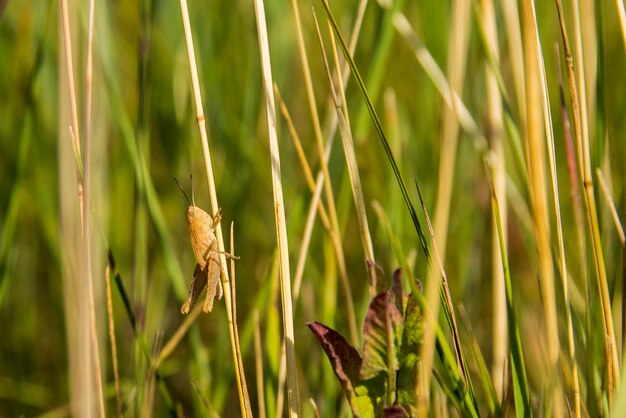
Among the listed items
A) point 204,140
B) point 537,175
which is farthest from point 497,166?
point 204,140

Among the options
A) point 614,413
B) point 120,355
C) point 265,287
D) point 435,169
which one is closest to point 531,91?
point 614,413

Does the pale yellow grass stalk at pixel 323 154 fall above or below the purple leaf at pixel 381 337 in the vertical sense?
above

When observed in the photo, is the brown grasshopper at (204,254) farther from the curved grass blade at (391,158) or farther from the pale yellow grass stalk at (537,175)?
the pale yellow grass stalk at (537,175)

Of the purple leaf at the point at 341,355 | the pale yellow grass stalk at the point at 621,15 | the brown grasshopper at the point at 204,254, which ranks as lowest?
the purple leaf at the point at 341,355

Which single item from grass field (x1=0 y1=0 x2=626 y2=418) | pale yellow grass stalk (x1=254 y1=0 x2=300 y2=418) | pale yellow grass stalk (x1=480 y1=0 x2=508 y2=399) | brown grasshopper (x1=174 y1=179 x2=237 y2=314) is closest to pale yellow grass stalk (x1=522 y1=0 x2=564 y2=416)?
grass field (x1=0 y1=0 x2=626 y2=418)

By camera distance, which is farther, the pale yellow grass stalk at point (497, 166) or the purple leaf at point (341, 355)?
the pale yellow grass stalk at point (497, 166)

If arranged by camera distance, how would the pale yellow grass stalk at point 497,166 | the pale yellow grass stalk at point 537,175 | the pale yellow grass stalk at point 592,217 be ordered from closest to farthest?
1. the pale yellow grass stalk at point 537,175
2. the pale yellow grass stalk at point 592,217
3. the pale yellow grass stalk at point 497,166

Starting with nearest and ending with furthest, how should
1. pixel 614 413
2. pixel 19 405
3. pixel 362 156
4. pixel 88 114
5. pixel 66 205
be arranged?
pixel 614 413 < pixel 88 114 < pixel 66 205 < pixel 19 405 < pixel 362 156

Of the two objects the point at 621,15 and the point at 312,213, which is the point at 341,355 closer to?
the point at 312,213

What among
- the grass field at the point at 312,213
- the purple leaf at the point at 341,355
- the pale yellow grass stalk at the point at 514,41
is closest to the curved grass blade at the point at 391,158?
the grass field at the point at 312,213

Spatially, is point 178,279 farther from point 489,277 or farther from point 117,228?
point 489,277
